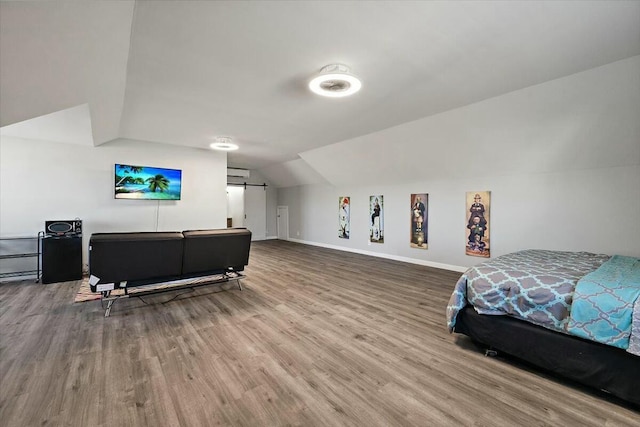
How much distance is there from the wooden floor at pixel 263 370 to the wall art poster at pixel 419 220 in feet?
8.32

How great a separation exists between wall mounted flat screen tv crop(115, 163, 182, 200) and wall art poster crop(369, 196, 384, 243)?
4824mm

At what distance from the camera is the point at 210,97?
3.64 metres

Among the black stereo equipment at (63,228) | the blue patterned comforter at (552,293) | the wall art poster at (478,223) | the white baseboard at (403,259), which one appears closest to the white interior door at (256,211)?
the white baseboard at (403,259)

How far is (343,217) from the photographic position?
27.6 feet

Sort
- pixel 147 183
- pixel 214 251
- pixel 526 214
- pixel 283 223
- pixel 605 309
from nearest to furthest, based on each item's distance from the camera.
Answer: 1. pixel 605 309
2. pixel 214 251
3. pixel 526 214
4. pixel 147 183
5. pixel 283 223

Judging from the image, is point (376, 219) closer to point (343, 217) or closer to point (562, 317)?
point (343, 217)

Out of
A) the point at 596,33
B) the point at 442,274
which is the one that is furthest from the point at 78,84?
the point at 442,274

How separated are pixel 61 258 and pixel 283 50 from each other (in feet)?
17.4

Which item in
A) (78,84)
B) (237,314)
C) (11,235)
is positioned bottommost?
(237,314)

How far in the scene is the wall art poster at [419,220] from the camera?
6.25 m

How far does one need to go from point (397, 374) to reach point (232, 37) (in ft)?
10.2

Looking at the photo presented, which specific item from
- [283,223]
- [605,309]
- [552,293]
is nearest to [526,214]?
[552,293]

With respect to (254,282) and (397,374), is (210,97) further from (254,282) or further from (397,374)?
(397,374)

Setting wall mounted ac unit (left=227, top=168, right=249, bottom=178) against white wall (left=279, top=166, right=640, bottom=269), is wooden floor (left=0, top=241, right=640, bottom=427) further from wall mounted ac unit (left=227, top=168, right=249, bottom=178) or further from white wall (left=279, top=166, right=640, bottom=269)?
wall mounted ac unit (left=227, top=168, right=249, bottom=178)
